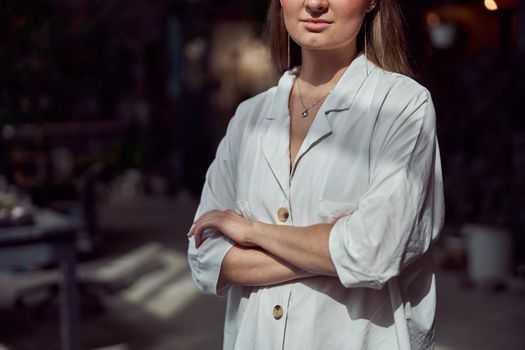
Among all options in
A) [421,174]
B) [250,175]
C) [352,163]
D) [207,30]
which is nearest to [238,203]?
[250,175]

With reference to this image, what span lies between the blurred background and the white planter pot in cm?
1

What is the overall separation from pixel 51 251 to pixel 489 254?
149 inches

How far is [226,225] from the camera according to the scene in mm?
1651

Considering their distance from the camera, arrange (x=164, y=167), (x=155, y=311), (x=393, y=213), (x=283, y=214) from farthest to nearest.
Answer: (x=164, y=167) → (x=155, y=311) → (x=283, y=214) → (x=393, y=213)

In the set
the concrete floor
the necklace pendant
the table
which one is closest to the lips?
the necklace pendant

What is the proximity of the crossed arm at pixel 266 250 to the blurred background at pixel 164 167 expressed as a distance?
47 cm

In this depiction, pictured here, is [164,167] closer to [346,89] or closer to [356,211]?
[346,89]

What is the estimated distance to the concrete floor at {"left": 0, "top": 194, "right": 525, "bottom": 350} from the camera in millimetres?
4922

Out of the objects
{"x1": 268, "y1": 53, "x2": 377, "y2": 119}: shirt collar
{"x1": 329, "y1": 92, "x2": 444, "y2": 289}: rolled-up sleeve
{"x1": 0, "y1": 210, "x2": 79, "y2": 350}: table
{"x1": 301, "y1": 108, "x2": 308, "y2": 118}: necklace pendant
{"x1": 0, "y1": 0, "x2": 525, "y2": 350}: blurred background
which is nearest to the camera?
{"x1": 329, "y1": 92, "x2": 444, "y2": 289}: rolled-up sleeve

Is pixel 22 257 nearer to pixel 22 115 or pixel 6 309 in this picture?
pixel 6 309

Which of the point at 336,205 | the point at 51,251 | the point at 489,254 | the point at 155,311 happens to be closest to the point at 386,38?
the point at 336,205

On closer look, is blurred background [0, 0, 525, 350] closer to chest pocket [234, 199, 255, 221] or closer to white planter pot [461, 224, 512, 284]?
white planter pot [461, 224, 512, 284]

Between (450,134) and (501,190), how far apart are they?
1.22 m

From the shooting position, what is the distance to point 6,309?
6.00m
